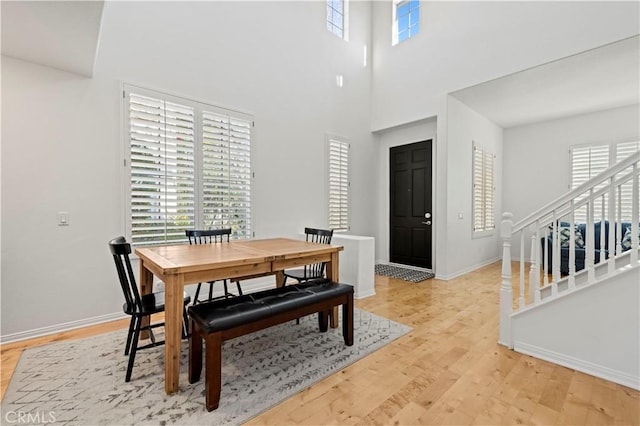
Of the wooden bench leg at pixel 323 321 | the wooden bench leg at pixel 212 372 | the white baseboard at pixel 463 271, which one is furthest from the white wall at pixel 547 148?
the wooden bench leg at pixel 212 372

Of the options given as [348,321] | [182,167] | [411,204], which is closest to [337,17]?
[411,204]

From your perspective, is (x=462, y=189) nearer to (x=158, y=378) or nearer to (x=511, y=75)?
(x=511, y=75)

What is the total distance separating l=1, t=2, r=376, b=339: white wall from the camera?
2.68 m

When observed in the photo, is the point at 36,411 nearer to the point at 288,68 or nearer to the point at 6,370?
the point at 6,370

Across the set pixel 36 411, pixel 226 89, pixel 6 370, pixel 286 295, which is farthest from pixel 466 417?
pixel 226 89

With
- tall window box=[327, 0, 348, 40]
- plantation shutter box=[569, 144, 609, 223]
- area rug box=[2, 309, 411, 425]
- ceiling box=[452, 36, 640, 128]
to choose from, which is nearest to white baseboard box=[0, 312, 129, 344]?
area rug box=[2, 309, 411, 425]

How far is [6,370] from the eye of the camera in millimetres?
2150

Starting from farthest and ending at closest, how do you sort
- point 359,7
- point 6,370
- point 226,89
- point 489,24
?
point 359,7, point 489,24, point 226,89, point 6,370

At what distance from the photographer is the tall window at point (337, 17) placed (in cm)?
521

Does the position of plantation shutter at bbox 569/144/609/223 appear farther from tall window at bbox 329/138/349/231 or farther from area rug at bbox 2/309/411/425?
area rug at bbox 2/309/411/425

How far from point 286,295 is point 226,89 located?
9.89ft

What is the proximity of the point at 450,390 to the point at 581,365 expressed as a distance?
1052 mm

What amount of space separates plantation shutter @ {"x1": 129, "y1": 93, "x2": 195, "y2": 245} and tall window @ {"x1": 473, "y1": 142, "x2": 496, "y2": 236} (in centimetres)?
488
